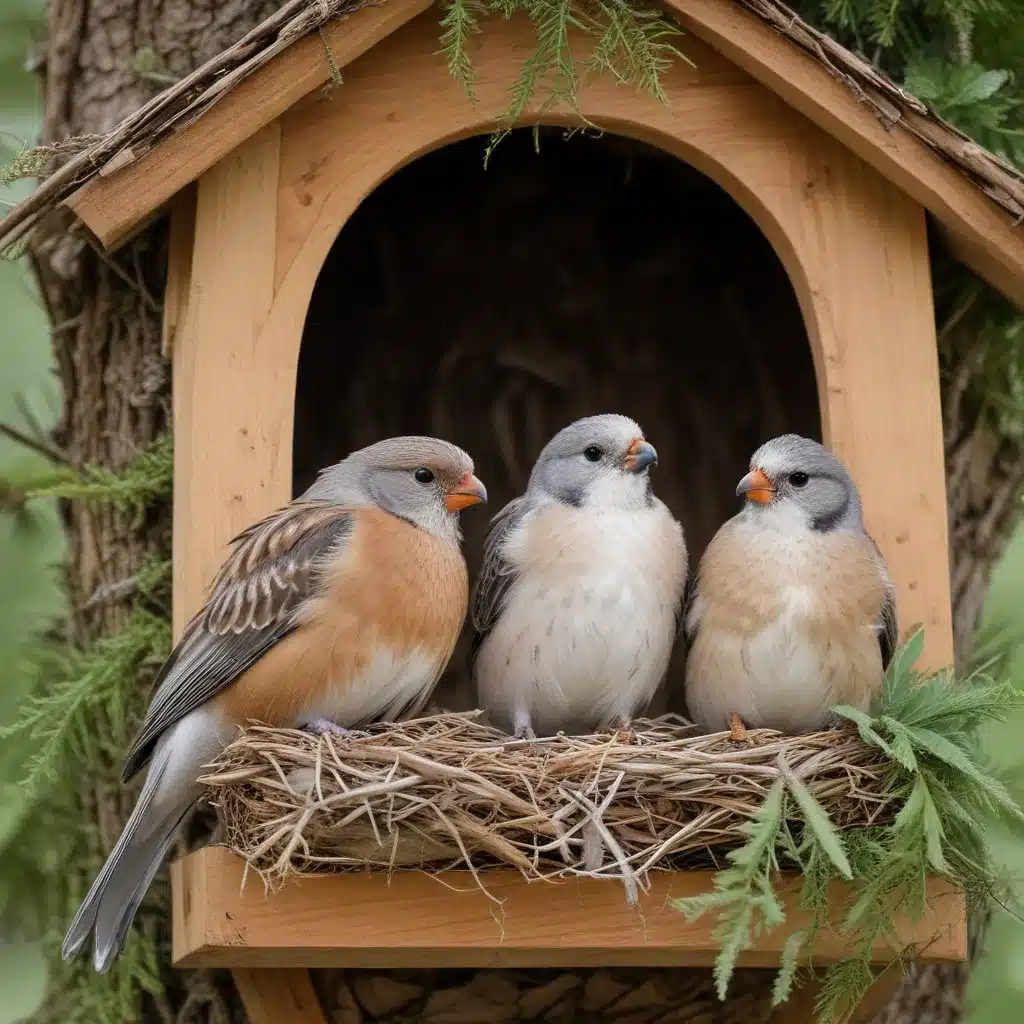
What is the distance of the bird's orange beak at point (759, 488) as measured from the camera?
351 cm

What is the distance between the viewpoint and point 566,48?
3.39m

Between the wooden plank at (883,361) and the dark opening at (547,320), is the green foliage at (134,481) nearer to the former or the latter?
the dark opening at (547,320)

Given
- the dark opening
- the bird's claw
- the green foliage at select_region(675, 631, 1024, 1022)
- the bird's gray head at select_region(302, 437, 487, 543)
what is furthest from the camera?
the dark opening

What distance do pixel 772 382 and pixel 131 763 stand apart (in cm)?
199

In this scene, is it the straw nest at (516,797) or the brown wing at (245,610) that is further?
the brown wing at (245,610)

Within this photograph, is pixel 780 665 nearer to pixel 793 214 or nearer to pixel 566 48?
pixel 793 214

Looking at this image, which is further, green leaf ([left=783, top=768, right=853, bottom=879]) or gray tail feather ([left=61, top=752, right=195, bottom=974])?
gray tail feather ([left=61, top=752, right=195, bottom=974])

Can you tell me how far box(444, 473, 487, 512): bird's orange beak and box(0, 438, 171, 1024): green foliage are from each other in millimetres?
680

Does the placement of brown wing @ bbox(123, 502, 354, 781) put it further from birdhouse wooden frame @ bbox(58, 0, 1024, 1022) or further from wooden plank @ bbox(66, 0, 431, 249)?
wooden plank @ bbox(66, 0, 431, 249)

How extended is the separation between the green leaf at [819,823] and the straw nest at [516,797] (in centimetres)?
3

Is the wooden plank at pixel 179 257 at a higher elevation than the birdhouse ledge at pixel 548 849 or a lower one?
higher

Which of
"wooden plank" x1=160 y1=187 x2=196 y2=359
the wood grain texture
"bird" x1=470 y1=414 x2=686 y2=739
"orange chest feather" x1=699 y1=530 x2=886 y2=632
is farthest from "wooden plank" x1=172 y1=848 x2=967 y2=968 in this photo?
"wooden plank" x1=160 y1=187 x2=196 y2=359

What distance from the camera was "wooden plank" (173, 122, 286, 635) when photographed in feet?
11.2

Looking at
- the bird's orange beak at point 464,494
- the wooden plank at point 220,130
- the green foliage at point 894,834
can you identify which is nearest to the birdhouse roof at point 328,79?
the wooden plank at point 220,130
